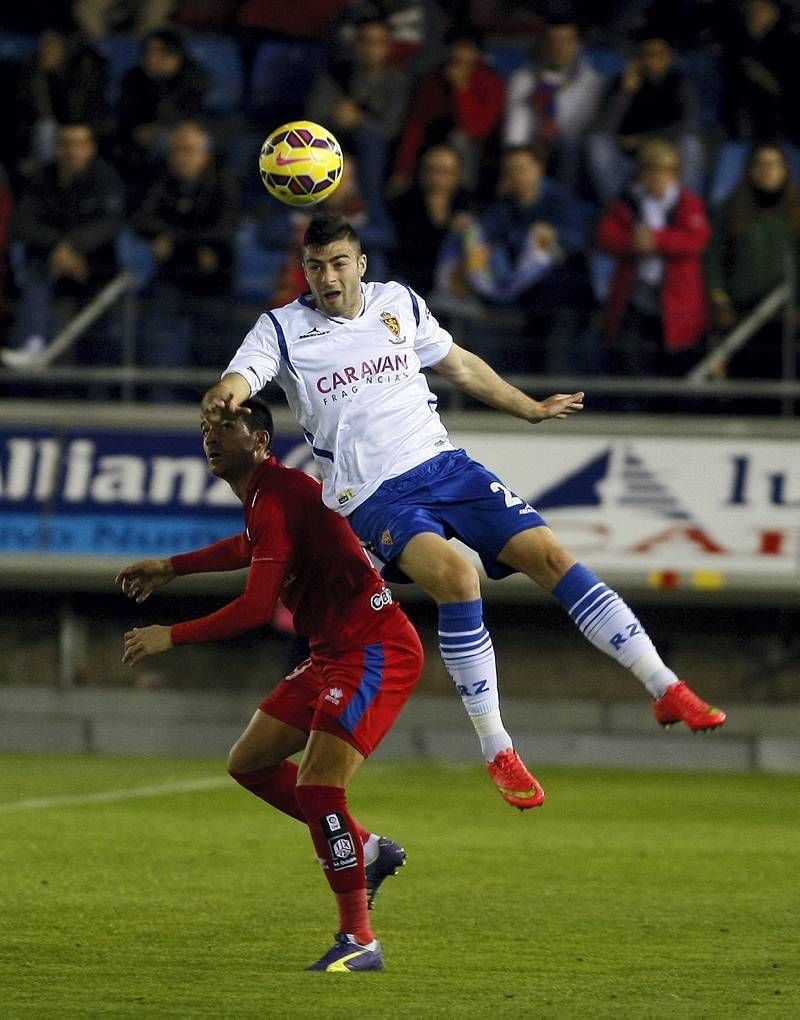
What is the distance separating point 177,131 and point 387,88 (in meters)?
2.07

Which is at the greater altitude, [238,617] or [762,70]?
[762,70]

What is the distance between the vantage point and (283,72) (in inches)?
751

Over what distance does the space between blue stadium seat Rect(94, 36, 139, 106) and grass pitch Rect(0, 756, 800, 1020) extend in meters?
7.22

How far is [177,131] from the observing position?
54.1 ft

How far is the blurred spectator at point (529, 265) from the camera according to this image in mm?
15984

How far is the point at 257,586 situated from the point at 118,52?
521 inches

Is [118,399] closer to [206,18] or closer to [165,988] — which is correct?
[206,18]

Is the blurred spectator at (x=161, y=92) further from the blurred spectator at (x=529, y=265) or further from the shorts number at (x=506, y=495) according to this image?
the shorts number at (x=506, y=495)

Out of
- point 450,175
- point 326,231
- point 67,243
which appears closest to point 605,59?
point 450,175

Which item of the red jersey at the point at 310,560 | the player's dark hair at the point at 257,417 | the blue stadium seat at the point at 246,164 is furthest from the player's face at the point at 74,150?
the red jersey at the point at 310,560

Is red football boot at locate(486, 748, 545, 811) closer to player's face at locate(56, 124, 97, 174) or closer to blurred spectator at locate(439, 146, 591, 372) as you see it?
blurred spectator at locate(439, 146, 591, 372)

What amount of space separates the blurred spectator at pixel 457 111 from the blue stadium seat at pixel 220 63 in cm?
249

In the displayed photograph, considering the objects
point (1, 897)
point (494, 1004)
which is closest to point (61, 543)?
point (1, 897)

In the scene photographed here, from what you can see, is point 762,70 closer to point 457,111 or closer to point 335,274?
point 457,111
